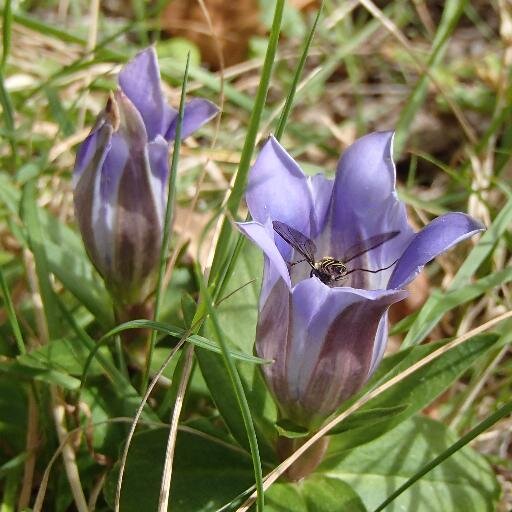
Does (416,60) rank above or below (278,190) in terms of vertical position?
above

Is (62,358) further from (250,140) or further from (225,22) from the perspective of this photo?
(225,22)

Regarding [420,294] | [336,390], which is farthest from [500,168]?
[336,390]

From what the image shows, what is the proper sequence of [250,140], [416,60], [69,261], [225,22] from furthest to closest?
[225,22] → [416,60] → [69,261] → [250,140]

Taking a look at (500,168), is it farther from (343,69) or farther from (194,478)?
(194,478)

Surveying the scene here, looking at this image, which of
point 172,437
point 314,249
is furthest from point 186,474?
point 314,249

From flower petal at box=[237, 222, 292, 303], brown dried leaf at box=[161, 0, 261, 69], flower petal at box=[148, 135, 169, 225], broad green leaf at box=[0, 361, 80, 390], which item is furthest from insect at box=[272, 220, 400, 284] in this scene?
brown dried leaf at box=[161, 0, 261, 69]

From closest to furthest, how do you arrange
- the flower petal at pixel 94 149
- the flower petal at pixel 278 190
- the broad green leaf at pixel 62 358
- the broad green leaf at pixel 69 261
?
the flower petal at pixel 278 190
the flower petal at pixel 94 149
the broad green leaf at pixel 62 358
the broad green leaf at pixel 69 261

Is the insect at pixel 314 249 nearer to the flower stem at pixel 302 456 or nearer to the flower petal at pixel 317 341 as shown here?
the flower petal at pixel 317 341

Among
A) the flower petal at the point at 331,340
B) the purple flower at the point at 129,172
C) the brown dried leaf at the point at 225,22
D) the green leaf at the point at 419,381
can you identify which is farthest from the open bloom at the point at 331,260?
the brown dried leaf at the point at 225,22
